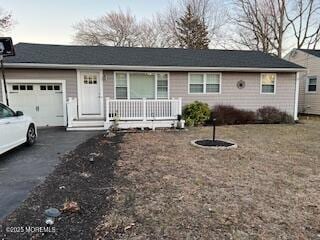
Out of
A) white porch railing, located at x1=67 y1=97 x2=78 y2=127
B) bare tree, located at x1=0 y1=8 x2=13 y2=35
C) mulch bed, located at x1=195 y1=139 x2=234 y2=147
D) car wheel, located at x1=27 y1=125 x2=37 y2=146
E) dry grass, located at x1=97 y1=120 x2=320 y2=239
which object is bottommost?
dry grass, located at x1=97 y1=120 x2=320 y2=239

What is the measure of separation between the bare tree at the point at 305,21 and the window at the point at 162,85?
19772mm

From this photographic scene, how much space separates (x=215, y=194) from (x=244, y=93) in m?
10.3

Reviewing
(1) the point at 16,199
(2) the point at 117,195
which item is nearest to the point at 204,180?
(2) the point at 117,195

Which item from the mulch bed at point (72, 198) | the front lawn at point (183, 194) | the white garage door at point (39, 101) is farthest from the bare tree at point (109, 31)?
the mulch bed at point (72, 198)

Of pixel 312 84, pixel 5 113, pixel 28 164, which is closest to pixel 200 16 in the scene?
pixel 312 84

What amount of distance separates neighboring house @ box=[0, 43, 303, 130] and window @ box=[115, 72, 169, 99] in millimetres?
46

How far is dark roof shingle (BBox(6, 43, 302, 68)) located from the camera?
38.5 feet

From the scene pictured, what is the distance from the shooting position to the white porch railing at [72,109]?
34.5ft

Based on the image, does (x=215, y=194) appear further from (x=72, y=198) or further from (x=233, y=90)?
(x=233, y=90)

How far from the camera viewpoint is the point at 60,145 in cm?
788

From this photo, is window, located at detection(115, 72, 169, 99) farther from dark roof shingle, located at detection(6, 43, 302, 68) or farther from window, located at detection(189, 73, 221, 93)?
window, located at detection(189, 73, 221, 93)

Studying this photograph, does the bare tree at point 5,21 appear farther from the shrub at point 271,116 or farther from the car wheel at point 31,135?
the shrub at point 271,116

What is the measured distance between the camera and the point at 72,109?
11031mm

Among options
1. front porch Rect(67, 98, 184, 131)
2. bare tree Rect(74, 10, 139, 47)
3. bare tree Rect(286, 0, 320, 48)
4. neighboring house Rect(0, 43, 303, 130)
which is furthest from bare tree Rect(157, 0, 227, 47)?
front porch Rect(67, 98, 184, 131)
